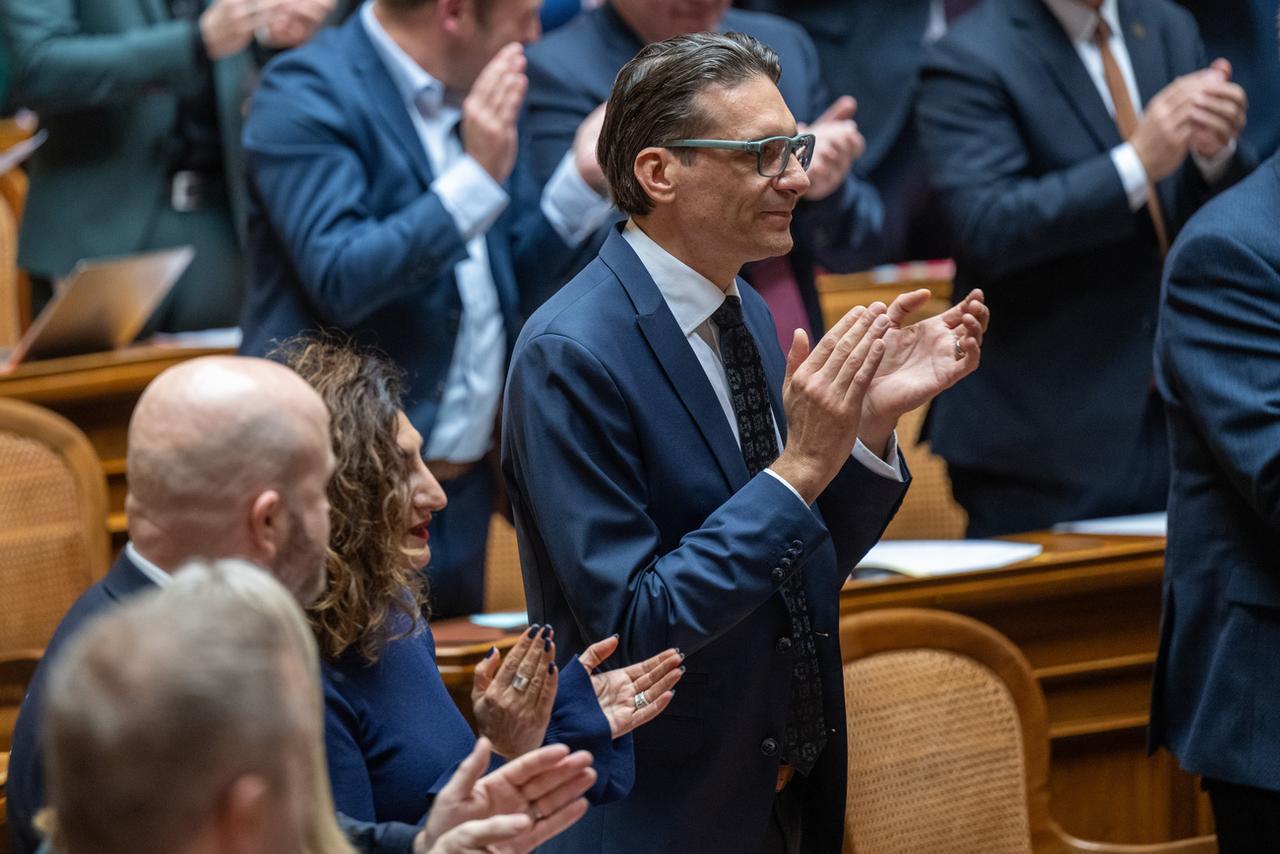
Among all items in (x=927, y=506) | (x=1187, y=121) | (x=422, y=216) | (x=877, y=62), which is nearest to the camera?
(x=422, y=216)

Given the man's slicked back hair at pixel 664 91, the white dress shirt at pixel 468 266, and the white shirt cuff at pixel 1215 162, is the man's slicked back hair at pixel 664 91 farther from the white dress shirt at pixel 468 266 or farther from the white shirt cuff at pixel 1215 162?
the white shirt cuff at pixel 1215 162

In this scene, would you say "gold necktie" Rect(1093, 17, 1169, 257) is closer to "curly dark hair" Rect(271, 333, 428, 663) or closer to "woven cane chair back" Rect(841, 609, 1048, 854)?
"woven cane chair back" Rect(841, 609, 1048, 854)

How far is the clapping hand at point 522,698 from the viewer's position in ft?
5.82

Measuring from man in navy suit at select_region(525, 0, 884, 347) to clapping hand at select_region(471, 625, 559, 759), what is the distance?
1.67 m

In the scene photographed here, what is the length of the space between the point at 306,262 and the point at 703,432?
1313 millimetres

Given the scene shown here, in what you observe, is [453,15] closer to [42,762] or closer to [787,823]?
[787,823]

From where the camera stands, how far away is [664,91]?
2.03 metres

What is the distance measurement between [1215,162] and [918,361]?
1.70m

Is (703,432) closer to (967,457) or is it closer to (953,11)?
(967,457)

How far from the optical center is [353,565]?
1.85 meters

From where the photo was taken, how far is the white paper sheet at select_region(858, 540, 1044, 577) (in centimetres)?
305

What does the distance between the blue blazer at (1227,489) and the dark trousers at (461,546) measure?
1.34m

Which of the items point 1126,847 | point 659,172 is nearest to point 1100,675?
point 1126,847

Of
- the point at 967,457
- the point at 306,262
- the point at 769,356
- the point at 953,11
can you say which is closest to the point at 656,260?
the point at 769,356
